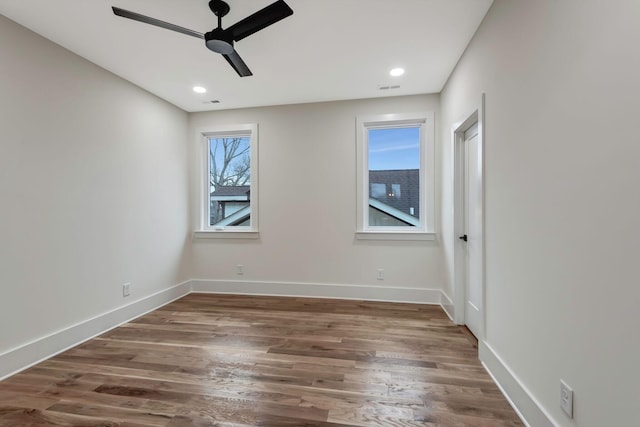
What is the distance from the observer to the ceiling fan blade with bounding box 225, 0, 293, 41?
5.62 ft

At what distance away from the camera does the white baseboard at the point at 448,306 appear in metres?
3.03

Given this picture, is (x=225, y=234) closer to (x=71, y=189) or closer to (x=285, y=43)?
(x=71, y=189)

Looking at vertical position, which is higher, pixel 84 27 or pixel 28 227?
pixel 84 27

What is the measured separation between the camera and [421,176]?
3.71 metres

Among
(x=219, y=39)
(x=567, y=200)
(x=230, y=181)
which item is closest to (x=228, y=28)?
(x=219, y=39)

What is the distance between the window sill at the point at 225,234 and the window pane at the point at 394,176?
1.69 m

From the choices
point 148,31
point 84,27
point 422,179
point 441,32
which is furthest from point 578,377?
point 84,27

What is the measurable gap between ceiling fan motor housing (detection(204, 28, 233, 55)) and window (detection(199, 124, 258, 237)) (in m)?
2.10

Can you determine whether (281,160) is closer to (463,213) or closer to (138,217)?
(138,217)

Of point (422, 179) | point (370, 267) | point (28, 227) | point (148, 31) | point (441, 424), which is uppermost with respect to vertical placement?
point (148, 31)

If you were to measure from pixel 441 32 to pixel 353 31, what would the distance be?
73 centimetres

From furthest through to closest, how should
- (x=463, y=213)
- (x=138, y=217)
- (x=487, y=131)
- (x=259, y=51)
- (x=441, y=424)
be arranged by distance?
1. (x=138, y=217)
2. (x=463, y=213)
3. (x=259, y=51)
4. (x=487, y=131)
5. (x=441, y=424)

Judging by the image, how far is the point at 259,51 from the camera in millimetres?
2592

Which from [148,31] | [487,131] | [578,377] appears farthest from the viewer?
[148,31]
